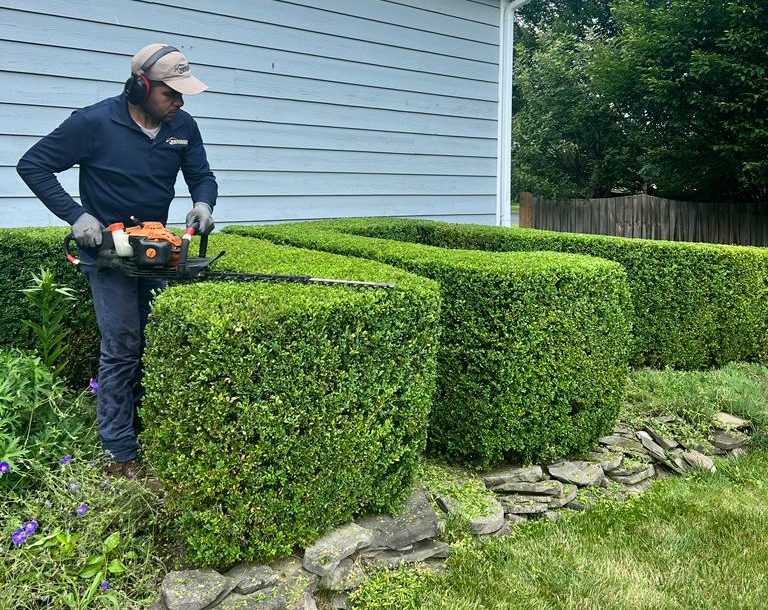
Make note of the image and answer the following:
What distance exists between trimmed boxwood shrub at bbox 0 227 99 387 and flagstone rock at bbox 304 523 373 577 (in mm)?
2219

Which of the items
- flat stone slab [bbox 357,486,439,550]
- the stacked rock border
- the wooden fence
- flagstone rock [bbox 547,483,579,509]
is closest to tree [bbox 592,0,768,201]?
the wooden fence

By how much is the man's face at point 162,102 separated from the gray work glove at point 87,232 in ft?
2.10

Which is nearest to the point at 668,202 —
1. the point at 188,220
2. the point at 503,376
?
the point at 503,376

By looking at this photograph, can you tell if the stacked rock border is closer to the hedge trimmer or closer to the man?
the man

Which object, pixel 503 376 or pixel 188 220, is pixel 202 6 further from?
pixel 503 376

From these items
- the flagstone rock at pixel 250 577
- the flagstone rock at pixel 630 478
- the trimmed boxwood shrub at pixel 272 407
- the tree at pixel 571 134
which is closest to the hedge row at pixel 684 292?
the flagstone rock at pixel 630 478

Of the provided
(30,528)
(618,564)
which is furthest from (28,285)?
(618,564)

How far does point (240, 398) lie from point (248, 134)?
166 inches

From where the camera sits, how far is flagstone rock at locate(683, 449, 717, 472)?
4.24 m

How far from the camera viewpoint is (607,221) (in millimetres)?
15055

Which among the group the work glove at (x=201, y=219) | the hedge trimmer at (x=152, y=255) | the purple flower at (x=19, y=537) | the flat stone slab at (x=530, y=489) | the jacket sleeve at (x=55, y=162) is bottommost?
the flat stone slab at (x=530, y=489)

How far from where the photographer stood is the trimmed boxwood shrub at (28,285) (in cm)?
403

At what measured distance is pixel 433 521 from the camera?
318 cm

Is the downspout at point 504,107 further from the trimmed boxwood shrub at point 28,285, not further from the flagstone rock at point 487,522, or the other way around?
the trimmed boxwood shrub at point 28,285
